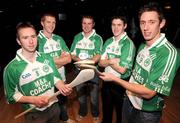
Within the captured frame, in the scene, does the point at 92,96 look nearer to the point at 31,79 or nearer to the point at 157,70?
the point at 31,79

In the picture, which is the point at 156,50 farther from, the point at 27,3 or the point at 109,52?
the point at 27,3

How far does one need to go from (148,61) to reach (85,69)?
2.12ft

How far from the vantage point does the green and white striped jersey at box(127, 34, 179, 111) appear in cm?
211

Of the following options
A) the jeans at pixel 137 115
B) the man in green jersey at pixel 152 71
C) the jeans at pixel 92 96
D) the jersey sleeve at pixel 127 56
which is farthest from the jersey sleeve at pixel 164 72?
the jeans at pixel 92 96

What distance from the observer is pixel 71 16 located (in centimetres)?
1499

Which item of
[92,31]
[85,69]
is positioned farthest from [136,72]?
[92,31]

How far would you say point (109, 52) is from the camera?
3.46 metres

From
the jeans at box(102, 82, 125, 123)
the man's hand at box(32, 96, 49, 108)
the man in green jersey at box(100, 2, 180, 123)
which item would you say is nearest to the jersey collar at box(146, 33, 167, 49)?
the man in green jersey at box(100, 2, 180, 123)

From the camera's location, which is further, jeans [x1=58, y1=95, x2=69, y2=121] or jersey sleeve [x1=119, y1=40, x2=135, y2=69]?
jeans [x1=58, y1=95, x2=69, y2=121]

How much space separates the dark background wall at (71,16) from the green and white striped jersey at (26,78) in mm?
4192

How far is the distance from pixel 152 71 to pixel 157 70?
5 cm

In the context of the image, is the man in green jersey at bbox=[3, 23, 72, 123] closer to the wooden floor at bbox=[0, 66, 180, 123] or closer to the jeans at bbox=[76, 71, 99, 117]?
the jeans at bbox=[76, 71, 99, 117]

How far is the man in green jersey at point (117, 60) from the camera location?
10.3 ft

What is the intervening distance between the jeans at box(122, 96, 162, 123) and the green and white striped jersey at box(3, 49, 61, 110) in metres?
0.84
